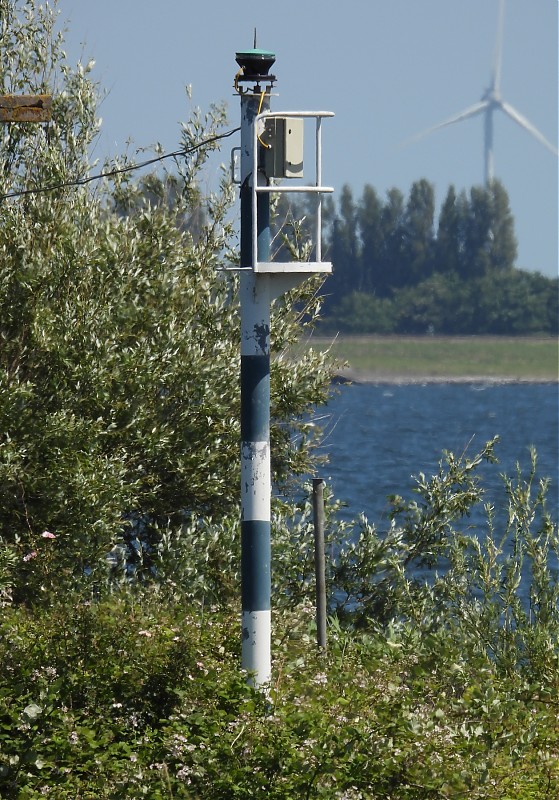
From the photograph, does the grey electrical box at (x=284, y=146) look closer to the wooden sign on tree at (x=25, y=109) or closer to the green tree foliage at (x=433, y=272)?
the wooden sign on tree at (x=25, y=109)

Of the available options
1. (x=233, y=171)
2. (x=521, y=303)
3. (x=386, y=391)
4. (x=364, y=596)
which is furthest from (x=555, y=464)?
(x=386, y=391)

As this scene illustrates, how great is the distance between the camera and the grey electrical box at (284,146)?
7961 mm

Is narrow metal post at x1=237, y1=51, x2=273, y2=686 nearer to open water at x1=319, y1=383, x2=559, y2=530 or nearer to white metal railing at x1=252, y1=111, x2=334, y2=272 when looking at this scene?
white metal railing at x1=252, y1=111, x2=334, y2=272

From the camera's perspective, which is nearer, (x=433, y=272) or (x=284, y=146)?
(x=284, y=146)

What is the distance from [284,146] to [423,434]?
7496cm

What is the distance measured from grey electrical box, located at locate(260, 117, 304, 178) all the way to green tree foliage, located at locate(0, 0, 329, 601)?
134 inches

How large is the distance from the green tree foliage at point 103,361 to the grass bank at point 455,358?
108976 mm

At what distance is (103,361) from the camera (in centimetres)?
1093

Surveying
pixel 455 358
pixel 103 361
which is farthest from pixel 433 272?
pixel 103 361

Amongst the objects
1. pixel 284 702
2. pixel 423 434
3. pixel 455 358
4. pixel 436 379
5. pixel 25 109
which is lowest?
pixel 423 434

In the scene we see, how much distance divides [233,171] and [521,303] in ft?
409

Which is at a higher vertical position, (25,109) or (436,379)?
(25,109)

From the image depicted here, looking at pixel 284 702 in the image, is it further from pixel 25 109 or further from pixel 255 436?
pixel 25 109

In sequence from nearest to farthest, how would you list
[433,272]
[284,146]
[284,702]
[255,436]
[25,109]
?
[284,702], [284,146], [255,436], [25,109], [433,272]
